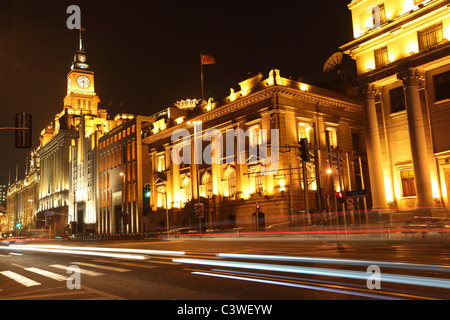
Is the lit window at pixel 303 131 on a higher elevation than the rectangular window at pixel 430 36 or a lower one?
lower

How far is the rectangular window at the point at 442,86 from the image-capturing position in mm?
31594

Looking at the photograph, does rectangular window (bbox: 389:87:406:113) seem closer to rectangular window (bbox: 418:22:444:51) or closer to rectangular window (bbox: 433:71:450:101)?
rectangular window (bbox: 433:71:450:101)

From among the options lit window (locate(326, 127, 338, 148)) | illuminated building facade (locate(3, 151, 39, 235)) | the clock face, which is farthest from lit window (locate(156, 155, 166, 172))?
illuminated building facade (locate(3, 151, 39, 235))

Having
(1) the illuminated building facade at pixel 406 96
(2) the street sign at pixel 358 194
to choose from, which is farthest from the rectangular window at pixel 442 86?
(2) the street sign at pixel 358 194

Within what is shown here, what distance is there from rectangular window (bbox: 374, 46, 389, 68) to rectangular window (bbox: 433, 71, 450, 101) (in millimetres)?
4289

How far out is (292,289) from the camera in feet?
27.3

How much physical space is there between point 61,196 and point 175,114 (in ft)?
205

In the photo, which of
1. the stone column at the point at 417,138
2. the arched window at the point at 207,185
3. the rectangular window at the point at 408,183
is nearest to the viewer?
the stone column at the point at 417,138

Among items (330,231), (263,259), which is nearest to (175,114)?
(330,231)

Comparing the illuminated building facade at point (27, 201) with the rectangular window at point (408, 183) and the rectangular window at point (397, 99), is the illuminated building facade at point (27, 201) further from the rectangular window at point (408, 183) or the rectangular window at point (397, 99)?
the rectangular window at point (397, 99)

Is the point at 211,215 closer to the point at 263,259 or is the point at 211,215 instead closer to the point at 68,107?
the point at 263,259

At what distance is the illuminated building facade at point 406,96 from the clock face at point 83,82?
4205 inches

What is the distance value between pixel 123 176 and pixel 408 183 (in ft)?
175

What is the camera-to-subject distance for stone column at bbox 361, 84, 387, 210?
34338mm
